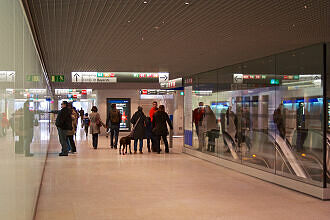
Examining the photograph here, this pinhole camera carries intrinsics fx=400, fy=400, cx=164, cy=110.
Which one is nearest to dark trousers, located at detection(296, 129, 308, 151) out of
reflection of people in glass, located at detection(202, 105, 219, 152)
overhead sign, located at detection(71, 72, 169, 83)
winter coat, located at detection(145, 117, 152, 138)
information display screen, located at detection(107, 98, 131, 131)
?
reflection of people in glass, located at detection(202, 105, 219, 152)

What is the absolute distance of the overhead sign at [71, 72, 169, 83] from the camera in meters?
18.0

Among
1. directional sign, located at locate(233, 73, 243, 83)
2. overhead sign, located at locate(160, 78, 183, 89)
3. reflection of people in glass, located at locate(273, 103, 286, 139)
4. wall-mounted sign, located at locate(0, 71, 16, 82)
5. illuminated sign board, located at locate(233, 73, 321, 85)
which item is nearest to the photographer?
wall-mounted sign, located at locate(0, 71, 16, 82)

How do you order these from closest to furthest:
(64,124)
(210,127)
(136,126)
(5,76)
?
(5,76) < (210,127) < (64,124) < (136,126)

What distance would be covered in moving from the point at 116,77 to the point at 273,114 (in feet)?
37.3

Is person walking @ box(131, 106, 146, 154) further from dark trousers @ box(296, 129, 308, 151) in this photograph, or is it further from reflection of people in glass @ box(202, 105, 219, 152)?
dark trousers @ box(296, 129, 308, 151)

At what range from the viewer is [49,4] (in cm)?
659

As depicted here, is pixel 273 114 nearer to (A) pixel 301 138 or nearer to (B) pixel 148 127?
(A) pixel 301 138

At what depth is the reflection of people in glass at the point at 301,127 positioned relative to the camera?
24.3ft

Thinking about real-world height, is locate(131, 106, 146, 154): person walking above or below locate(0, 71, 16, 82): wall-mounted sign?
below

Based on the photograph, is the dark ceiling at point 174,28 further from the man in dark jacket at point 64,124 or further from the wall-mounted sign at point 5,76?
the wall-mounted sign at point 5,76

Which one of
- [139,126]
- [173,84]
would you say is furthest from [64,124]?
[173,84]

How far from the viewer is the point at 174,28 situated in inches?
332

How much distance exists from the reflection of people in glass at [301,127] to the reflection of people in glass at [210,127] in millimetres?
4460

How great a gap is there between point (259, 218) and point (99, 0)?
13.4 ft
